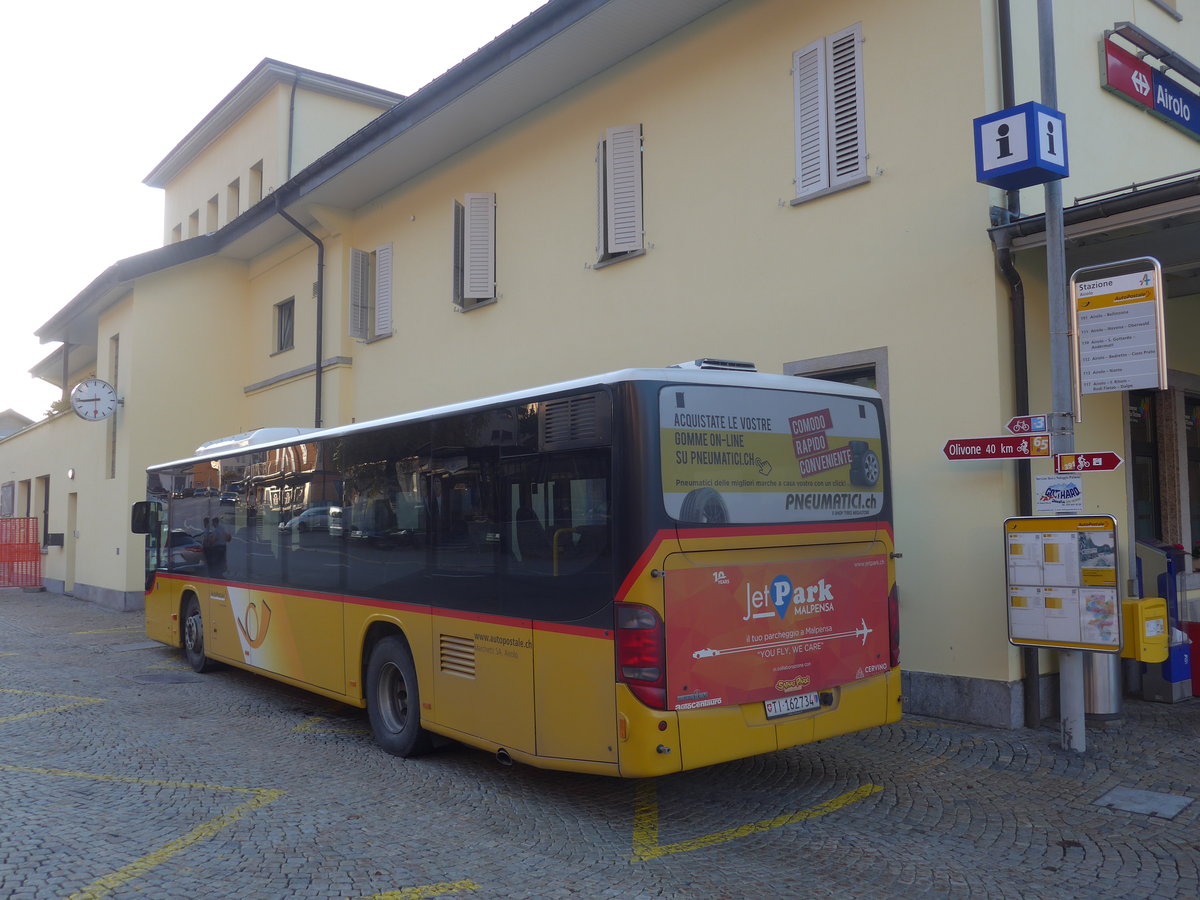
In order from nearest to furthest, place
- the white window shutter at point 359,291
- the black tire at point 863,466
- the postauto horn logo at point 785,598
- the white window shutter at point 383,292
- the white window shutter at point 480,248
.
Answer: the postauto horn logo at point 785,598 → the black tire at point 863,466 → the white window shutter at point 480,248 → the white window shutter at point 383,292 → the white window shutter at point 359,291

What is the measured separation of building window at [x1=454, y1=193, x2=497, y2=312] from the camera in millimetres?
13828

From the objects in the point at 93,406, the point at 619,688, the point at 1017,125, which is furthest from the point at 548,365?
the point at 93,406

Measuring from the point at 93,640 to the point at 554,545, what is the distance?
11791 mm

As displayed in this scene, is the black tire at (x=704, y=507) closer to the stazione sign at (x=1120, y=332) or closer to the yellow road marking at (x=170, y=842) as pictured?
the stazione sign at (x=1120, y=332)

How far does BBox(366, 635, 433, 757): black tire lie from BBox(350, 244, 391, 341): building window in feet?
31.0

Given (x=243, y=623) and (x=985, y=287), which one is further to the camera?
(x=243, y=623)

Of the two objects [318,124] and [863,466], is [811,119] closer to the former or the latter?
[863,466]

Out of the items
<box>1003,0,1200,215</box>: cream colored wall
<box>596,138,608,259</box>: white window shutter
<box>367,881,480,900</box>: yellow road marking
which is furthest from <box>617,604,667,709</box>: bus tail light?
<box>596,138,608,259</box>: white window shutter

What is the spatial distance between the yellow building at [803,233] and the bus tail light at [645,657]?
375 cm

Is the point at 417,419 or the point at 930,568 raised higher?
the point at 417,419

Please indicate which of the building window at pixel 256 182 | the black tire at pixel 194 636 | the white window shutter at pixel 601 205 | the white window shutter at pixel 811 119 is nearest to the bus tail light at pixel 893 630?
the white window shutter at pixel 811 119

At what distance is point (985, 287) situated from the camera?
312 inches

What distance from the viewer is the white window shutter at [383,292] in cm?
1641

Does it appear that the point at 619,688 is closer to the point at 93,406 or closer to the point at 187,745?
the point at 187,745
